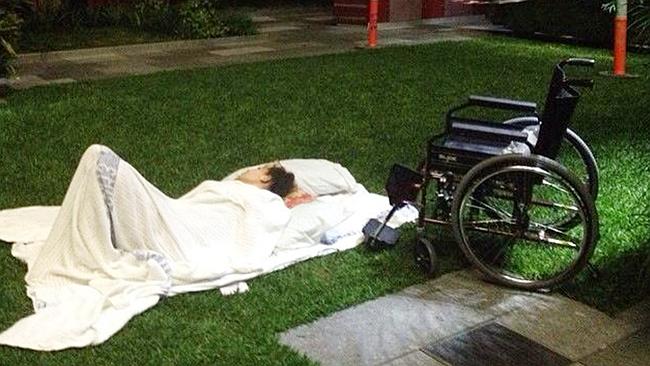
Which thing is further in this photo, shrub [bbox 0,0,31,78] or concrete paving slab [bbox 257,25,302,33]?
concrete paving slab [bbox 257,25,302,33]

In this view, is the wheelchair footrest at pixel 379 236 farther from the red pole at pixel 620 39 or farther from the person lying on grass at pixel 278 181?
the red pole at pixel 620 39

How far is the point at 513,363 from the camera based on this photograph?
10.8 ft

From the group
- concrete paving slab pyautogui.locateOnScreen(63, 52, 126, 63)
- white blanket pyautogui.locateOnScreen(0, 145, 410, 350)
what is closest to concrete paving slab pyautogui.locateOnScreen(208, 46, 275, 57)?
concrete paving slab pyautogui.locateOnScreen(63, 52, 126, 63)

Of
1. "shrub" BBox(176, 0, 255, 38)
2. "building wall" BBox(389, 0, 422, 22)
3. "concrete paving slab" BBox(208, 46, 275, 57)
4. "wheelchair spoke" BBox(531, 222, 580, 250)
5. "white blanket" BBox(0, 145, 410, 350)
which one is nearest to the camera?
"white blanket" BBox(0, 145, 410, 350)

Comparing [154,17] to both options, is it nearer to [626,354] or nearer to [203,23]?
[203,23]

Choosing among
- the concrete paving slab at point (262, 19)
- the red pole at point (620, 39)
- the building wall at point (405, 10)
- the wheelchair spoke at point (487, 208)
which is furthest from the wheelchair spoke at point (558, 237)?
the concrete paving slab at point (262, 19)

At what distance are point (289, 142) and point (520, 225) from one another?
2.65 metres

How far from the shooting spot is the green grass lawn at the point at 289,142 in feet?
11.5

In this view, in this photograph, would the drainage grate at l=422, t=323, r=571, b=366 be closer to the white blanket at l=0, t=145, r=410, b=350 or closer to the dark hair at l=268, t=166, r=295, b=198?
the white blanket at l=0, t=145, r=410, b=350

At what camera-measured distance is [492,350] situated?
3387mm

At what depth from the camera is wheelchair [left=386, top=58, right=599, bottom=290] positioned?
370 cm

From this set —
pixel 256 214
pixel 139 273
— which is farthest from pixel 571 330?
pixel 139 273

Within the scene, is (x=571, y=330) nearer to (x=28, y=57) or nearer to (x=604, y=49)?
(x=28, y=57)

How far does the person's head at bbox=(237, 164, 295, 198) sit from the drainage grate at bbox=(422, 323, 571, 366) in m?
1.43
